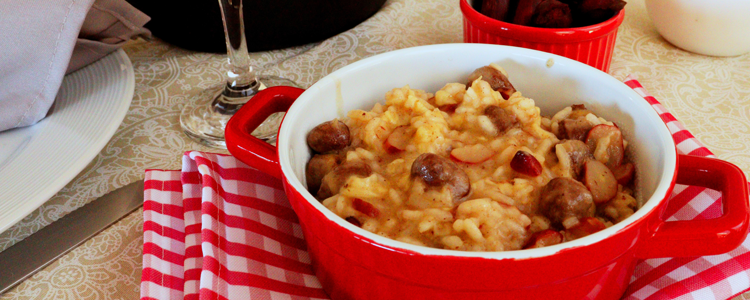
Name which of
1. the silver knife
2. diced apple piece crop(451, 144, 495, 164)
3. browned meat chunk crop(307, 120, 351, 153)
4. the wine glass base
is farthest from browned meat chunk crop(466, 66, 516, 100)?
the silver knife

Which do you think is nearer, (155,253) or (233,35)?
(155,253)

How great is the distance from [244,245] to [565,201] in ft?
1.69

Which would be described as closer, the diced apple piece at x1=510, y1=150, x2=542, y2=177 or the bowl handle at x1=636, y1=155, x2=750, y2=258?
the bowl handle at x1=636, y1=155, x2=750, y2=258

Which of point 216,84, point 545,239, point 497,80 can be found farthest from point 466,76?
point 216,84

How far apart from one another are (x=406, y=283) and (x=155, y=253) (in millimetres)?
480

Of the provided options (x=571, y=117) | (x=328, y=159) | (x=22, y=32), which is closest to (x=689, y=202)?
(x=571, y=117)

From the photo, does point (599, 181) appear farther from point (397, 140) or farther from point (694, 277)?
point (397, 140)

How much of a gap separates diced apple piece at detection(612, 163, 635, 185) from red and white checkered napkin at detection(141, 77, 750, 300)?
12 cm

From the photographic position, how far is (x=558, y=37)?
1299 millimetres

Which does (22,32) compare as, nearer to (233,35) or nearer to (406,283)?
(233,35)

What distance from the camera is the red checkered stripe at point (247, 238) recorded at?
0.94 metres

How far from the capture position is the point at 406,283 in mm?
784

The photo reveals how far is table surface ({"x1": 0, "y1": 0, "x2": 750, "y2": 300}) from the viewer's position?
110 cm

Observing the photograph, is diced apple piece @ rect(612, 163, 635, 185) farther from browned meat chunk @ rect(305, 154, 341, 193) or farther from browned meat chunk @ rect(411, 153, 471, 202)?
browned meat chunk @ rect(305, 154, 341, 193)
